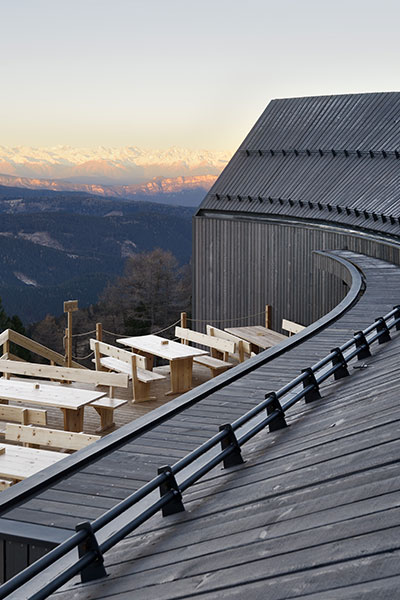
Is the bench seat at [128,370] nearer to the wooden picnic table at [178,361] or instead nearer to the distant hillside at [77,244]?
the wooden picnic table at [178,361]

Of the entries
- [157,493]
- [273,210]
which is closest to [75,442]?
[157,493]

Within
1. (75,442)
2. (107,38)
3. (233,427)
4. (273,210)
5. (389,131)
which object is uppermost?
(107,38)

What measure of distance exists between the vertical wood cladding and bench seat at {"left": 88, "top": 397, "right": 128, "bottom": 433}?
8.33m

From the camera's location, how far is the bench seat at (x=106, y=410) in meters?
11.1

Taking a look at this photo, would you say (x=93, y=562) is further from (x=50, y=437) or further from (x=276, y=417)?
(x=50, y=437)

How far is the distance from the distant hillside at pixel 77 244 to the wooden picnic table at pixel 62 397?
77376 millimetres

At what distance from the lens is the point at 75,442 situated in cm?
867

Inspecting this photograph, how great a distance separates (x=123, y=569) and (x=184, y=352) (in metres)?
10.1

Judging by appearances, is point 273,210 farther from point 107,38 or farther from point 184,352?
point 107,38

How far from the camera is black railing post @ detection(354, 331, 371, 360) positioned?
6.80m

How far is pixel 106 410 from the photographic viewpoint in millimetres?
11664

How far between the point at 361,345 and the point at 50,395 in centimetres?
560

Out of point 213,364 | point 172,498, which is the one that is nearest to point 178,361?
point 213,364

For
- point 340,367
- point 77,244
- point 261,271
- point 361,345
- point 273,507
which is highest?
point 77,244
